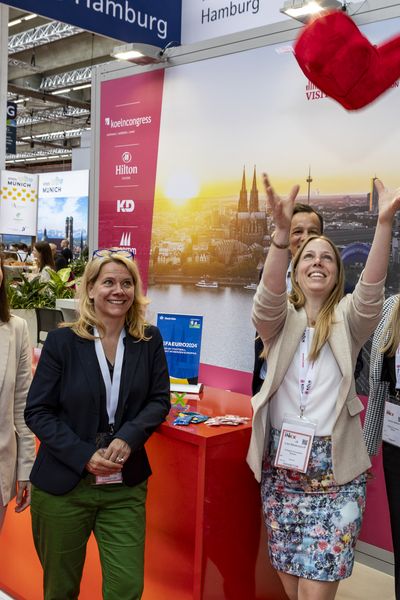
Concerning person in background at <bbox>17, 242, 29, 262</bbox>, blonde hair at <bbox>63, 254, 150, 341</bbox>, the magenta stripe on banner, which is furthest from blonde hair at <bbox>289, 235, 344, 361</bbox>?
person in background at <bbox>17, 242, 29, 262</bbox>

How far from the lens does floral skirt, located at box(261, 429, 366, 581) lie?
2139mm

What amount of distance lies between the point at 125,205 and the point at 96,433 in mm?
2529

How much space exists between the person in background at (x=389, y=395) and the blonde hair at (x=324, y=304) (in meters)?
0.22

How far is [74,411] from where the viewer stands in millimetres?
2143

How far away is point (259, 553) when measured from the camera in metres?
2.66

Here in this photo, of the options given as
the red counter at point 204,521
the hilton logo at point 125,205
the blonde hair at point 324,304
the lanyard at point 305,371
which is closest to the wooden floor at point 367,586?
the red counter at point 204,521

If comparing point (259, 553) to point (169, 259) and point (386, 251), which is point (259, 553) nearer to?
point (386, 251)

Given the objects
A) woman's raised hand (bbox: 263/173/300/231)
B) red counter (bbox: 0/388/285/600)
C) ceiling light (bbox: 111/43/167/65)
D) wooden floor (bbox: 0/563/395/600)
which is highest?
ceiling light (bbox: 111/43/167/65)

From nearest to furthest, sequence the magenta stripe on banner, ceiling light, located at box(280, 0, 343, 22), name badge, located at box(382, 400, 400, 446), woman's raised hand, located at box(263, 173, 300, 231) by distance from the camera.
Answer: woman's raised hand, located at box(263, 173, 300, 231), name badge, located at box(382, 400, 400, 446), ceiling light, located at box(280, 0, 343, 22), the magenta stripe on banner

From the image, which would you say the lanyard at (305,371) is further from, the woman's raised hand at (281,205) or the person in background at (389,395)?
the woman's raised hand at (281,205)

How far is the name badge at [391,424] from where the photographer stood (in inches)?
88.0

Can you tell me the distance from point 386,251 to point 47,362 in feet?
3.71

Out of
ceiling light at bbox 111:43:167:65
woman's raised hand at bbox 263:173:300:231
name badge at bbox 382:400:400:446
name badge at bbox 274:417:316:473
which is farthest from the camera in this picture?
ceiling light at bbox 111:43:167:65

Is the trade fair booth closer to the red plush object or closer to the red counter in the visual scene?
the red counter
